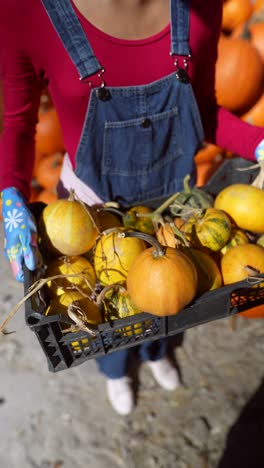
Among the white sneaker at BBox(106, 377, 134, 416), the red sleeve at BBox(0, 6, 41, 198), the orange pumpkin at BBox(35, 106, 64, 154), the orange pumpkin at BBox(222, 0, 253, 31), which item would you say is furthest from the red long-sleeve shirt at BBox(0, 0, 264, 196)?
the orange pumpkin at BBox(222, 0, 253, 31)

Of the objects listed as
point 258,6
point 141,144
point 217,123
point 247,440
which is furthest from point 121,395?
point 258,6

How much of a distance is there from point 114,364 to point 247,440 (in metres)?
0.71

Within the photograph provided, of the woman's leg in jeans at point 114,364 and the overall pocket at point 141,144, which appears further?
the woman's leg in jeans at point 114,364

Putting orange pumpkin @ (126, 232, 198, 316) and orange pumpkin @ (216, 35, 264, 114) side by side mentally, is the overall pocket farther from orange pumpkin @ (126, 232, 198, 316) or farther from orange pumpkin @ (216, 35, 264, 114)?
orange pumpkin @ (216, 35, 264, 114)

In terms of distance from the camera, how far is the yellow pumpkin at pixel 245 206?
1220 mm

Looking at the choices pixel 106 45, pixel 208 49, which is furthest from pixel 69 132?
pixel 208 49

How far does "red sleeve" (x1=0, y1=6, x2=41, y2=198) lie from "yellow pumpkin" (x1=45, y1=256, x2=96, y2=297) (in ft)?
0.99

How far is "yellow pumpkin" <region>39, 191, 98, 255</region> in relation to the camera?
1110 millimetres

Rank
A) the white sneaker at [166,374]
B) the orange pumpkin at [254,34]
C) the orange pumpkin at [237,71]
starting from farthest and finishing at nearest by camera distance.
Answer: the orange pumpkin at [254,34] → the orange pumpkin at [237,71] → the white sneaker at [166,374]

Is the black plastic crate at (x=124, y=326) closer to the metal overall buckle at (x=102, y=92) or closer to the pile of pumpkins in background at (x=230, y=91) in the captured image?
the metal overall buckle at (x=102, y=92)

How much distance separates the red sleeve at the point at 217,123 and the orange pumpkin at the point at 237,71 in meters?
1.07

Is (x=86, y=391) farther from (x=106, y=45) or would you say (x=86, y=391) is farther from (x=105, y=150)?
(x=106, y=45)

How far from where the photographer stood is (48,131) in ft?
9.59

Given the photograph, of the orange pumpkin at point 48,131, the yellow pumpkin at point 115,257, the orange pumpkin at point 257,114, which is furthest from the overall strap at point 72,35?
the orange pumpkin at point 48,131
